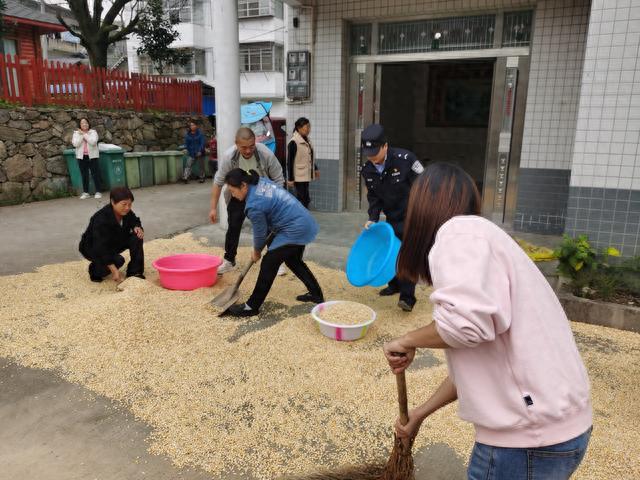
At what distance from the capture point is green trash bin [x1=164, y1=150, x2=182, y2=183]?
1184cm

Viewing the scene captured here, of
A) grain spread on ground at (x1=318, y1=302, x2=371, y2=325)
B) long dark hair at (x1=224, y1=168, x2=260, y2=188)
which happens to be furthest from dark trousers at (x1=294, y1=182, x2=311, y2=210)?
grain spread on ground at (x1=318, y1=302, x2=371, y2=325)

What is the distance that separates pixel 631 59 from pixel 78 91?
9.95 meters

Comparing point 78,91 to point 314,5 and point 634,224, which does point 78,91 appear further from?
point 634,224

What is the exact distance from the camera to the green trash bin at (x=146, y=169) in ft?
36.1

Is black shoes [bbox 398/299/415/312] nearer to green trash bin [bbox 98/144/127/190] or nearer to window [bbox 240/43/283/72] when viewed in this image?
green trash bin [bbox 98/144/127/190]

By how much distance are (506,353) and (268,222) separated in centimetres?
304

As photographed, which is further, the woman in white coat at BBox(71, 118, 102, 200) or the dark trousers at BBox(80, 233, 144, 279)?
the woman in white coat at BBox(71, 118, 102, 200)

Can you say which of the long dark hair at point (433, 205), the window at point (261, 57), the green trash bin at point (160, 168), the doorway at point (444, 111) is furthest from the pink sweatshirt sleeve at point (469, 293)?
the window at point (261, 57)

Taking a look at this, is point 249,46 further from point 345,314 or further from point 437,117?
point 345,314

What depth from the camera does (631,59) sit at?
4.73 m

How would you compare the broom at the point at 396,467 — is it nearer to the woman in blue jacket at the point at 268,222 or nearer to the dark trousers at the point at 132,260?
the woman in blue jacket at the point at 268,222

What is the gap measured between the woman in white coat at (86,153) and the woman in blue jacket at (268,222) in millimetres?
6466

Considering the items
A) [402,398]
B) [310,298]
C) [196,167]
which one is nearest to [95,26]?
[196,167]

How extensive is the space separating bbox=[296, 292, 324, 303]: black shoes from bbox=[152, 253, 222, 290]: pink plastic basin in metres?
0.88
